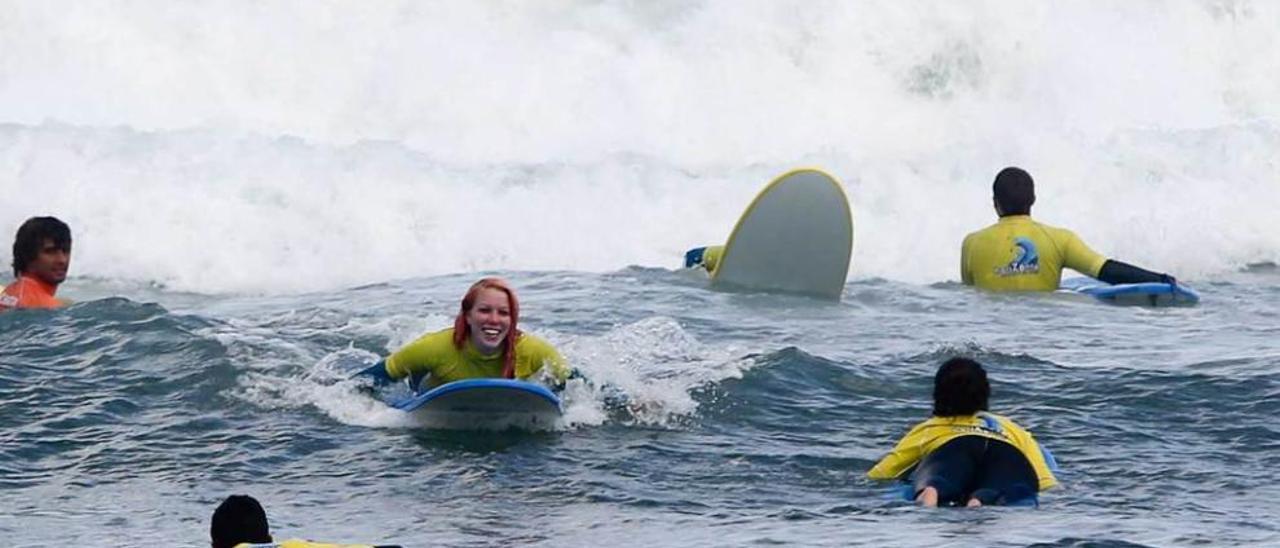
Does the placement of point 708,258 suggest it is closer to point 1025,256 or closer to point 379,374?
point 1025,256

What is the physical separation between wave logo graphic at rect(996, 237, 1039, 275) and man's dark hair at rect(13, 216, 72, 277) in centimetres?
577

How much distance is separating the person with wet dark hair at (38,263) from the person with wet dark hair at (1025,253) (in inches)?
218

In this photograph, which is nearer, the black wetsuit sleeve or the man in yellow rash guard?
the black wetsuit sleeve

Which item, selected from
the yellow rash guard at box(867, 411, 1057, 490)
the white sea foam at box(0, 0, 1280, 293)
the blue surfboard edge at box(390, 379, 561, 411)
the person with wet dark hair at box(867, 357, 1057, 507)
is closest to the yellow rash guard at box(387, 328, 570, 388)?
the blue surfboard edge at box(390, 379, 561, 411)

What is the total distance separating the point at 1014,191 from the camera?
571 inches

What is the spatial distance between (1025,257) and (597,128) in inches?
339

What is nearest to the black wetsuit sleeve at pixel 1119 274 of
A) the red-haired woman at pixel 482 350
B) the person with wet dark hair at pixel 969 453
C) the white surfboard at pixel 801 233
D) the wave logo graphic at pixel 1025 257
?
the wave logo graphic at pixel 1025 257

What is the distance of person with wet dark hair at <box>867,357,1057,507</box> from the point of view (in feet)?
→ 29.5

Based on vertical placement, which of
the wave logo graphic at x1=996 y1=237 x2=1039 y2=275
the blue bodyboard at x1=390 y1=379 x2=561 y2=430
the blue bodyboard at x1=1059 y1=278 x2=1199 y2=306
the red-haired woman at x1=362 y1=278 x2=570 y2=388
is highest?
the wave logo graphic at x1=996 y1=237 x2=1039 y2=275

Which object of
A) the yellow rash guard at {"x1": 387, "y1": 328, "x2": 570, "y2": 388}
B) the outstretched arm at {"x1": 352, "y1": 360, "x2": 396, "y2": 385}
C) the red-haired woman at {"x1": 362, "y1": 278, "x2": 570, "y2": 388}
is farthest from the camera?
the outstretched arm at {"x1": 352, "y1": 360, "x2": 396, "y2": 385}

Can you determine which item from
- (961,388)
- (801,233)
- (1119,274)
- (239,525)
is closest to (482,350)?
(961,388)

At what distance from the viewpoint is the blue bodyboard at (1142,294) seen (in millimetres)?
14562

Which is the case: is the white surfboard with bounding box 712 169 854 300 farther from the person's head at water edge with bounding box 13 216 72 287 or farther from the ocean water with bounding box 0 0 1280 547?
the person's head at water edge with bounding box 13 216 72 287

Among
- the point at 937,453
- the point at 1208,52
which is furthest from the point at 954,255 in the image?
the point at 937,453
